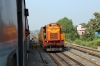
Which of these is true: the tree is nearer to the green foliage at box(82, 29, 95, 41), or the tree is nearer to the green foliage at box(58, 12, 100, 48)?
the green foliage at box(58, 12, 100, 48)

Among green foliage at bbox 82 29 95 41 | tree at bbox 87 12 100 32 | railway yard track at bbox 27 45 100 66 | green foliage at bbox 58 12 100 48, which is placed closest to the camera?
railway yard track at bbox 27 45 100 66

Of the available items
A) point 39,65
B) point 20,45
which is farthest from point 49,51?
point 20,45

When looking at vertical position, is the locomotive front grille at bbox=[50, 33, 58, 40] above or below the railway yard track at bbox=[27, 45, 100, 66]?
above

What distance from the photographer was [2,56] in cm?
160

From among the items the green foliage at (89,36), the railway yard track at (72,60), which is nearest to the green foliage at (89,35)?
the green foliage at (89,36)

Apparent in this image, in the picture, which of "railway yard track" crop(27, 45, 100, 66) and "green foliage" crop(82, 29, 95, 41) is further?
"green foliage" crop(82, 29, 95, 41)

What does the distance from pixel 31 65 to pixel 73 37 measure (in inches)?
1927

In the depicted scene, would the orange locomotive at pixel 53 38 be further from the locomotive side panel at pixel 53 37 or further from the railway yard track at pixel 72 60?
the railway yard track at pixel 72 60

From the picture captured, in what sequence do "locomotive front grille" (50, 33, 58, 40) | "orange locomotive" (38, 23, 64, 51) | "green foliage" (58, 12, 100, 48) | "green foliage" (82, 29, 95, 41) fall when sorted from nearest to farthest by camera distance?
"orange locomotive" (38, 23, 64, 51) < "locomotive front grille" (50, 33, 58, 40) < "green foliage" (58, 12, 100, 48) < "green foliage" (82, 29, 95, 41)

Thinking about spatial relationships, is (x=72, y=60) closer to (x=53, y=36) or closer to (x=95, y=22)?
(x=53, y=36)

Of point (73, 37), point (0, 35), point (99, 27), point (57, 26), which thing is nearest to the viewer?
point (0, 35)

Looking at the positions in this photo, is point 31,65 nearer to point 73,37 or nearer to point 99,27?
point 99,27

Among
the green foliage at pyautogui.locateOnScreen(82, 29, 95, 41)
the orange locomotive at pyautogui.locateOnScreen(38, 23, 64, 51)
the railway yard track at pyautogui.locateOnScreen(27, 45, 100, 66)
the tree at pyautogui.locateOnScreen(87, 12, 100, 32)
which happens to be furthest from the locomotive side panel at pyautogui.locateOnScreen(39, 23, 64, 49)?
the tree at pyautogui.locateOnScreen(87, 12, 100, 32)

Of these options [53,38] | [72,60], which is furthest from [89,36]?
[72,60]
